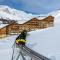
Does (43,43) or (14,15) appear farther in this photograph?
(14,15)

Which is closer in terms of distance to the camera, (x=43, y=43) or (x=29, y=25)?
(x=43, y=43)

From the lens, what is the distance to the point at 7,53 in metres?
2.68

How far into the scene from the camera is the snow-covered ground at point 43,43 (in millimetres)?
2518

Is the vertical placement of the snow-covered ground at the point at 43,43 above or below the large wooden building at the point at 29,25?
below

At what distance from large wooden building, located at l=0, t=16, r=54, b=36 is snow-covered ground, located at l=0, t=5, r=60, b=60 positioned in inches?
4.7

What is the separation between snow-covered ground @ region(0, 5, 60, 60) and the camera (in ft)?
8.26

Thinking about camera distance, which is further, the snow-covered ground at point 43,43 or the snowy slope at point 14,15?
the snowy slope at point 14,15

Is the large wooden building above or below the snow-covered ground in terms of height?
above

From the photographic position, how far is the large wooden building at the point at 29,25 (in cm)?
349

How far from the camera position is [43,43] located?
287cm

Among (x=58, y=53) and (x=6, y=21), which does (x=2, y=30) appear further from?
(x=58, y=53)

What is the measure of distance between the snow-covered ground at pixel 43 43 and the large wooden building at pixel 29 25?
0.12 metres

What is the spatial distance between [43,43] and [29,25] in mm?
807

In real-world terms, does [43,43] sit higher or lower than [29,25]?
lower
